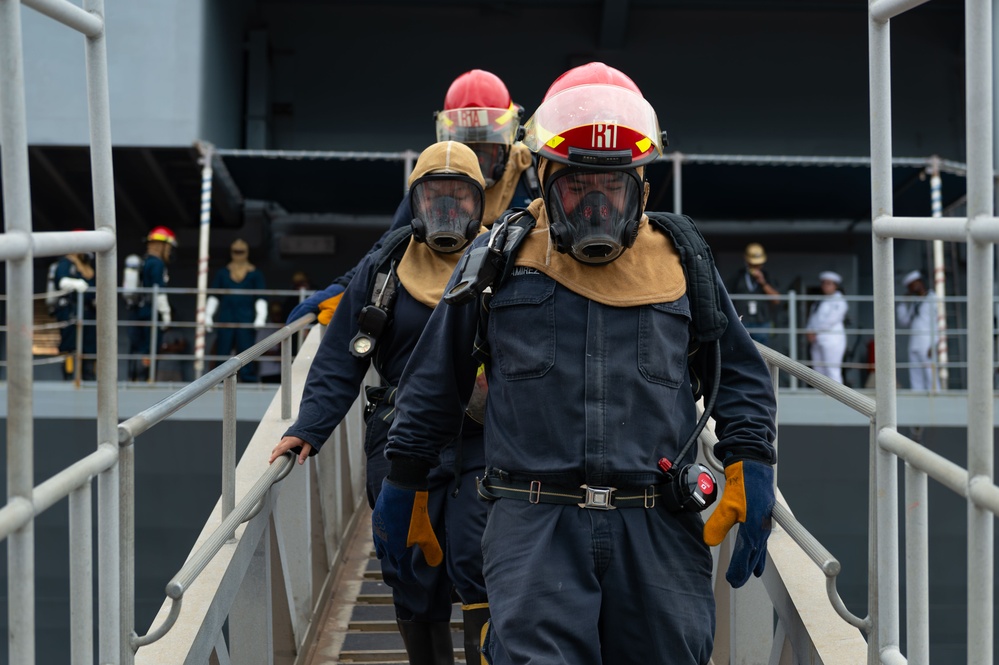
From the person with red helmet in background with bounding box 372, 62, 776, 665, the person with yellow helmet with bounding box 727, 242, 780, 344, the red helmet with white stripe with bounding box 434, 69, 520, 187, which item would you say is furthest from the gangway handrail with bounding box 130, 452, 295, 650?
the person with yellow helmet with bounding box 727, 242, 780, 344

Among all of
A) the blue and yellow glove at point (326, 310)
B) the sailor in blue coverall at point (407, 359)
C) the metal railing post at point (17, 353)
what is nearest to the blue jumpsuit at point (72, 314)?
the blue and yellow glove at point (326, 310)

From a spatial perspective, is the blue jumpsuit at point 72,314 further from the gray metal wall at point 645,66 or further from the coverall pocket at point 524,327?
the coverall pocket at point 524,327

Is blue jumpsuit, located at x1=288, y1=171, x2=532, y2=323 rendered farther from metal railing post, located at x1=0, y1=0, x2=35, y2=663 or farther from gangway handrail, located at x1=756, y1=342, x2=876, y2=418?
metal railing post, located at x1=0, y1=0, x2=35, y2=663

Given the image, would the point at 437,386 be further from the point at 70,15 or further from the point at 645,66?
the point at 645,66

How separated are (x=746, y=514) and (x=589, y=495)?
37cm

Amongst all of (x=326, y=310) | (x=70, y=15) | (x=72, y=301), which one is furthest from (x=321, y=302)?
(x=72, y=301)

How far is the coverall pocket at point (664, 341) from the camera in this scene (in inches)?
102

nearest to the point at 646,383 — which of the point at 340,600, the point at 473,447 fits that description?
the point at 473,447

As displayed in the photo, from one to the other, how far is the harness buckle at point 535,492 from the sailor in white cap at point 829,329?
10.2 metres

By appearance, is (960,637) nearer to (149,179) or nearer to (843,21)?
(843,21)

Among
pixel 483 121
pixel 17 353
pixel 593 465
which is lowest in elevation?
pixel 593 465

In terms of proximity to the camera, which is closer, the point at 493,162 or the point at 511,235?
the point at 511,235

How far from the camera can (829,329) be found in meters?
12.8

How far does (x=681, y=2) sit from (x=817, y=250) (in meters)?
4.57
